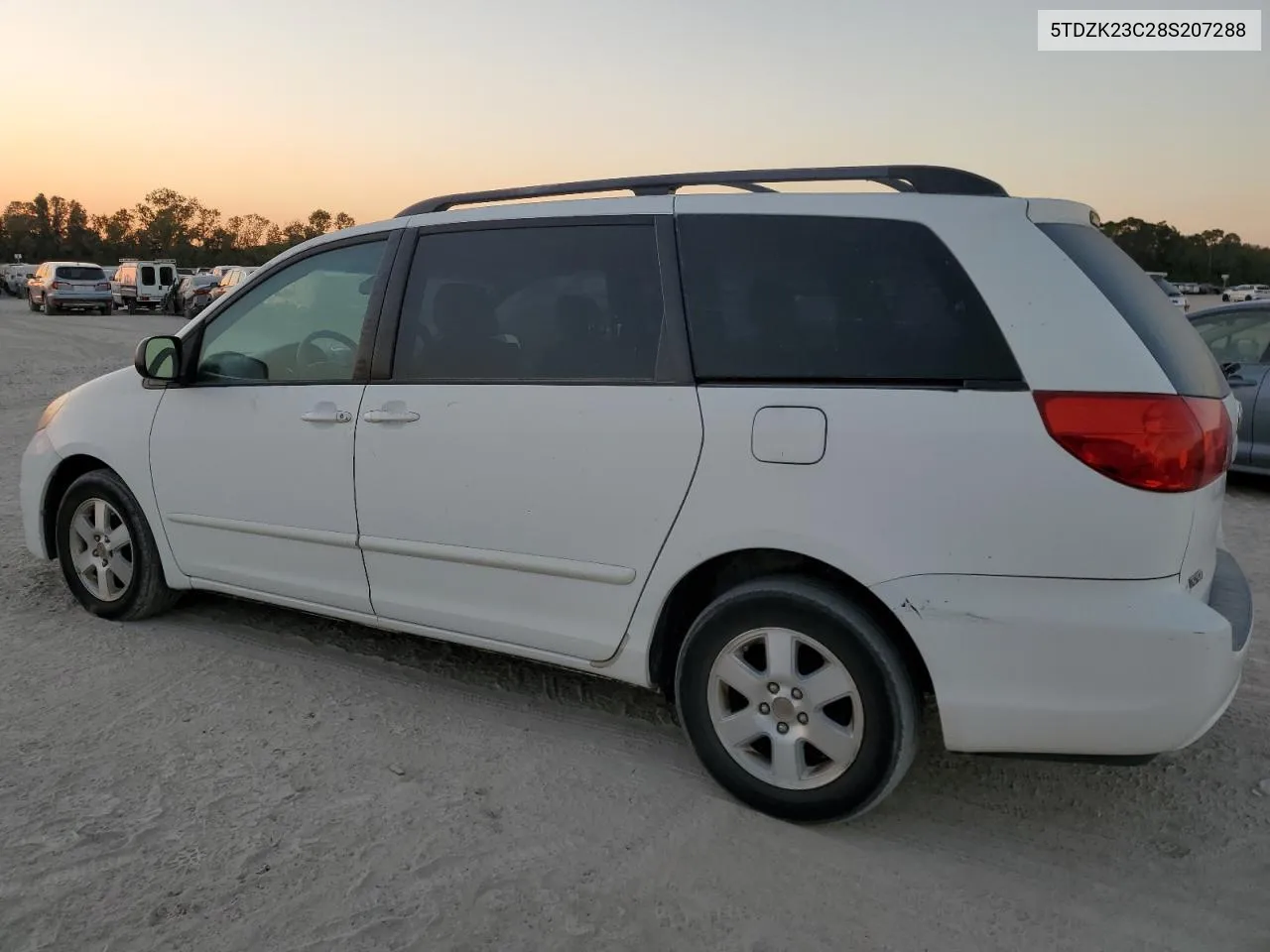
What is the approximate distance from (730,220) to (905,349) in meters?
0.71

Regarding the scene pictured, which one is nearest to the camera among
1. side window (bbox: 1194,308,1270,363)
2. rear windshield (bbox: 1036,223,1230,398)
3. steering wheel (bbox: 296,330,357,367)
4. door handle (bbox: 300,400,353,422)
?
rear windshield (bbox: 1036,223,1230,398)

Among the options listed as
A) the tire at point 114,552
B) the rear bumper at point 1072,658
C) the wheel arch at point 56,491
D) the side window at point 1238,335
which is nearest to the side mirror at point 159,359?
the tire at point 114,552

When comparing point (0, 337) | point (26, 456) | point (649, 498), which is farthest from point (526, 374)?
point (0, 337)

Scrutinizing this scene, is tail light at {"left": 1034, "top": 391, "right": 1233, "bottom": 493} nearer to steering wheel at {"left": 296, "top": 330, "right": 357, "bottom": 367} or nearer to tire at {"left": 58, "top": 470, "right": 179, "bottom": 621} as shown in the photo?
steering wheel at {"left": 296, "top": 330, "right": 357, "bottom": 367}

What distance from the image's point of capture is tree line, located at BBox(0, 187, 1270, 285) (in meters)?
100

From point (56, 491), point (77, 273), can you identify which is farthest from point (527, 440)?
point (77, 273)

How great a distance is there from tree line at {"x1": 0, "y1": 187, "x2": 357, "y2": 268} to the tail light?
323 feet

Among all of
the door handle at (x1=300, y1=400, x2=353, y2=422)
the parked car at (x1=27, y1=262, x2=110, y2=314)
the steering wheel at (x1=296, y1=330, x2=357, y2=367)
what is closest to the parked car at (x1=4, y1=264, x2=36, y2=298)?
the parked car at (x1=27, y1=262, x2=110, y2=314)

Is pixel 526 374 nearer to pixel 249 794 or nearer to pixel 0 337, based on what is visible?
pixel 249 794

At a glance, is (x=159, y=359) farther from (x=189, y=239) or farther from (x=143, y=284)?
(x=189, y=239)

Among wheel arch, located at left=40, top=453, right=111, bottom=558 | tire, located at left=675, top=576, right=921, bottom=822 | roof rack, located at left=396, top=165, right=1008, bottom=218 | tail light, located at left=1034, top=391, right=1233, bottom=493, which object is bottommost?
tire, located at left=675, top=576, right=921, bottom=822

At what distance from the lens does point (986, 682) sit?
8.72ft

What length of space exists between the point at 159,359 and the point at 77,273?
36343 millimetres

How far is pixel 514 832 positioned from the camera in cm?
292
